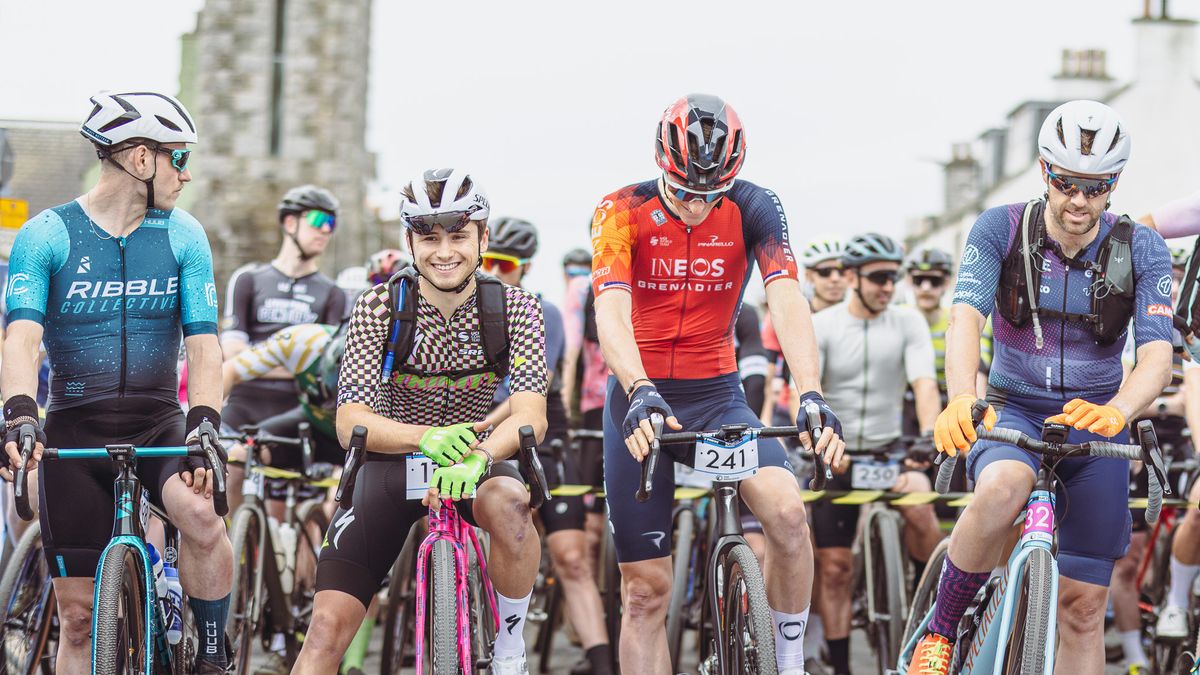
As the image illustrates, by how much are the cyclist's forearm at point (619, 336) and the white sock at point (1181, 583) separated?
3943 mm

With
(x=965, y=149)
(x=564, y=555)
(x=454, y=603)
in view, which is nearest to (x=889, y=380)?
(x=564, y=555)

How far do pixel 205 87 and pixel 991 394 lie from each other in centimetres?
2346

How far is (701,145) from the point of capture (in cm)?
573

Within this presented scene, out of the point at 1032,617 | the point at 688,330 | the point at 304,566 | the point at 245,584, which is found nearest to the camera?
the point at 1032,617

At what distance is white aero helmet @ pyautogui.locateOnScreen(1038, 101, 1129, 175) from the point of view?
225 inches

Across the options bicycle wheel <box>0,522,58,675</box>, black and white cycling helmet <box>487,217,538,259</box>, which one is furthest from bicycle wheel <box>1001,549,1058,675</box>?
black and white cycling helmet <box>487,217,538,259</box>

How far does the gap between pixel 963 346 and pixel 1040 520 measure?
742 millimetres

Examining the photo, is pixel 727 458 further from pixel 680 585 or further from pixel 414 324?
pixel 680 585

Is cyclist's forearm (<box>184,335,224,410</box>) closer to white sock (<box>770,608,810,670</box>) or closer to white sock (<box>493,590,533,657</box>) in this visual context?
white sock (<box>493,590,533,657</box>)

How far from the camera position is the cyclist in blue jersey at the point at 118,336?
5.86m

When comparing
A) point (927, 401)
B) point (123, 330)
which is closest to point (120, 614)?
point (123, 330)

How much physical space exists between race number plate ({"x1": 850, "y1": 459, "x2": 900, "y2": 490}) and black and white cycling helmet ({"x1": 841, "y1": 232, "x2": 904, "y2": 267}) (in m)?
1.16

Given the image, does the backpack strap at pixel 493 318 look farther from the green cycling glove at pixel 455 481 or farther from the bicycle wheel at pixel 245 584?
the bicycle wheel at pixel 245 584

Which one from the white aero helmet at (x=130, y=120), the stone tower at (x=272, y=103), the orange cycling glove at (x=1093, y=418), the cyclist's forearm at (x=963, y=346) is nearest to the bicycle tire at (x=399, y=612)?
the white aero helmet at (x=130, y=120)
